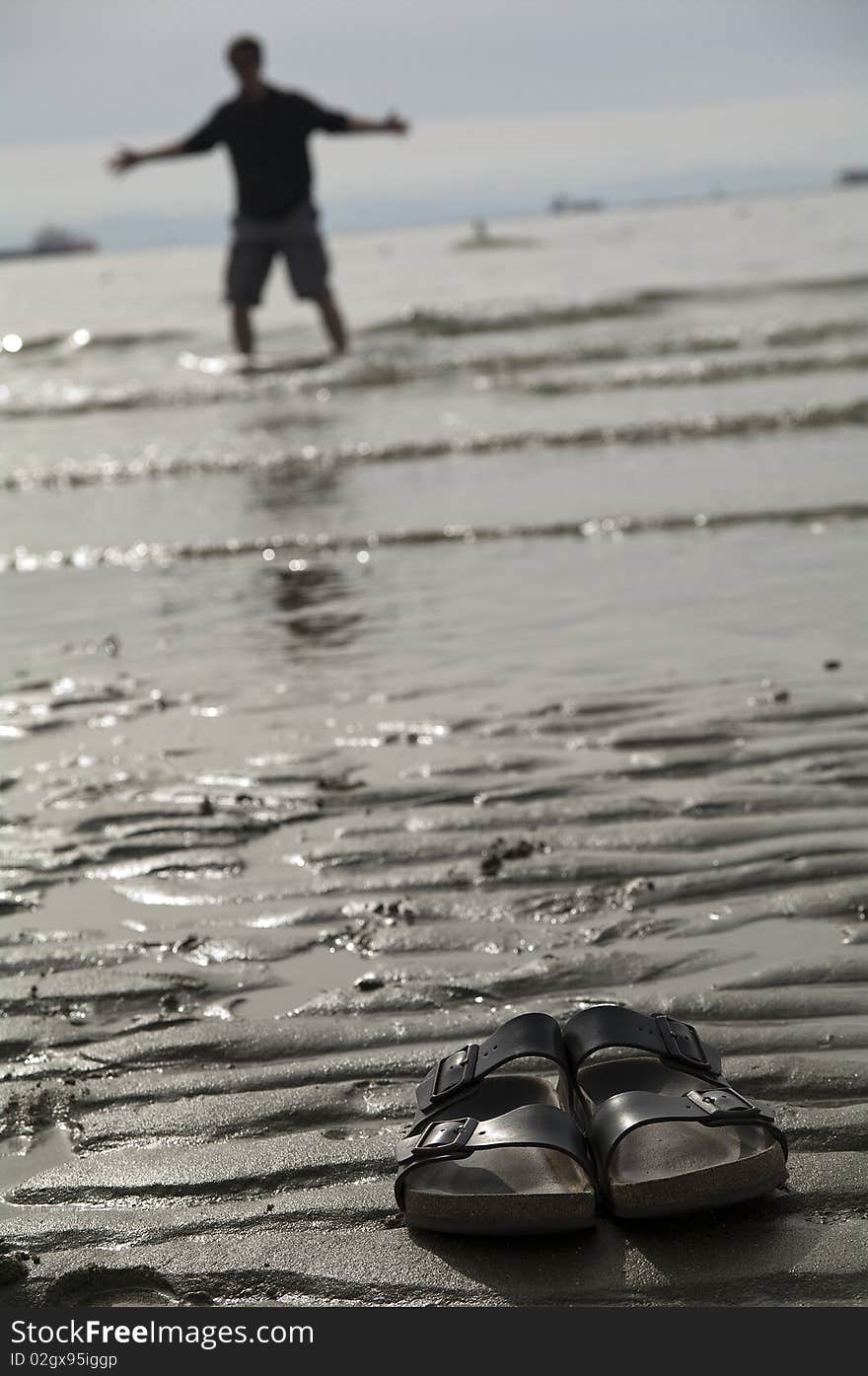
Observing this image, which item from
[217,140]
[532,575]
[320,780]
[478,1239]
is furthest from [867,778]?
[217,140]

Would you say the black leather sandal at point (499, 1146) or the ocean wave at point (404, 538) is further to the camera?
the ocean wave at point (404, 538)

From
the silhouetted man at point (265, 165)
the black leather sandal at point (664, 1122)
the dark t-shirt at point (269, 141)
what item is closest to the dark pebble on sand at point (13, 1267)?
the black leather sandal at point (664, 1122)

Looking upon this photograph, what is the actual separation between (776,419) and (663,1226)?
807 centimetres

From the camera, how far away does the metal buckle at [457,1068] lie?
2.45m

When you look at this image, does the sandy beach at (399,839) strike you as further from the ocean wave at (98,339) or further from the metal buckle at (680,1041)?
the ocean wave at (98,339)

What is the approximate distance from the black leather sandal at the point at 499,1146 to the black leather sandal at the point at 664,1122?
1.7 inches

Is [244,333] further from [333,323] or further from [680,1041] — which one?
[680,1041]

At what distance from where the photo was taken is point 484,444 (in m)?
9.71

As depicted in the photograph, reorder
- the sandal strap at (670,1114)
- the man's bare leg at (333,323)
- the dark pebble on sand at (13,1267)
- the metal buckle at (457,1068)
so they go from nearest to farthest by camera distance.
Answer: the dark pebble on sand at (13,1267)
the sandal strap at (670,1114)
the metal buckle at (457,1068)
the man's bare leg at (333,323)

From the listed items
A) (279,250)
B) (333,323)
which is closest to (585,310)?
(333,323)

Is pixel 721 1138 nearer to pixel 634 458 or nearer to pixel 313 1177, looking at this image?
pixel 313 1177

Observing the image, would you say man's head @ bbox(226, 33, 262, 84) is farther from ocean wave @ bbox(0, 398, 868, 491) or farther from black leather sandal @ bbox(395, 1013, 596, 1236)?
black leather sandal @ bbox(395, 1013, 596, 1236)

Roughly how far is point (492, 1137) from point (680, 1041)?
38 centimetres

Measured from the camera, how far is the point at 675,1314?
6.66 ft
